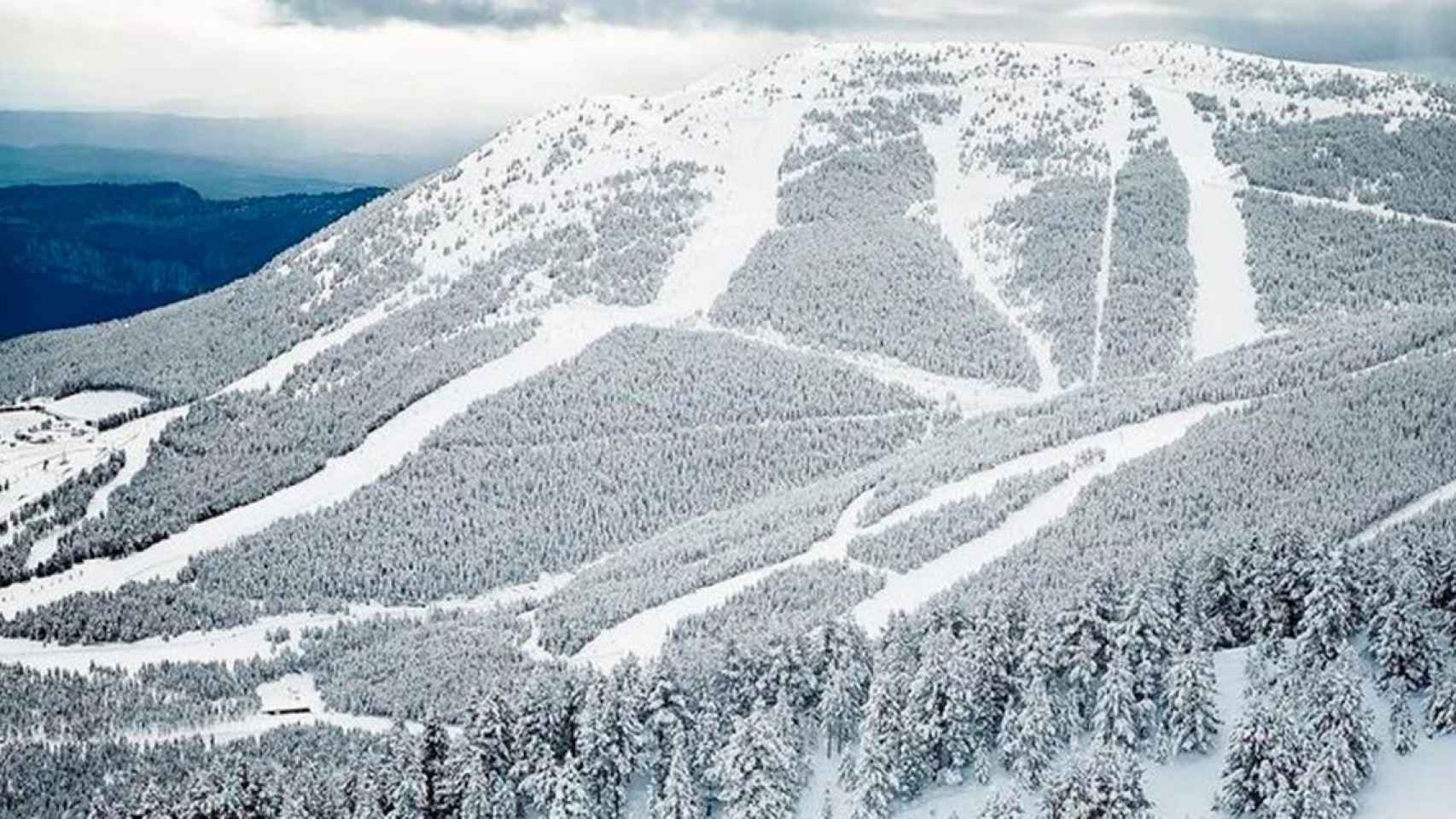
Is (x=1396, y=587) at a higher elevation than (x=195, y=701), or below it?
higher

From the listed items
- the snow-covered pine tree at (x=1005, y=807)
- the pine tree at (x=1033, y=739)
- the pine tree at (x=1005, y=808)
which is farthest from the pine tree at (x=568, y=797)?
the pine tree at (x=1033, y=739)

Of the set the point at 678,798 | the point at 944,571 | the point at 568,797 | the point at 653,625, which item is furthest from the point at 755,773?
the point at 944,571

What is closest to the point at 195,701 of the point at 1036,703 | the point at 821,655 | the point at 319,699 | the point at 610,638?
the point at 319,699

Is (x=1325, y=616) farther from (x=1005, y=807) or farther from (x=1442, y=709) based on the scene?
(x=1005, y=807)

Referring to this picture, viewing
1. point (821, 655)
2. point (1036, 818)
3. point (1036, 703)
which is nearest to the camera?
point (1036, 818)

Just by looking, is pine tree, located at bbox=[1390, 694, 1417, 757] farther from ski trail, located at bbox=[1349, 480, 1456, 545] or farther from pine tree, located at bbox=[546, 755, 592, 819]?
pine tree, located at bbox=[546, 755, 592, 819]

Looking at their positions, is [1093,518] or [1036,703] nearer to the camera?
[1036,703]

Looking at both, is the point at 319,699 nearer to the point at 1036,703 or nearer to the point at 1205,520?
the point at 1036,703
